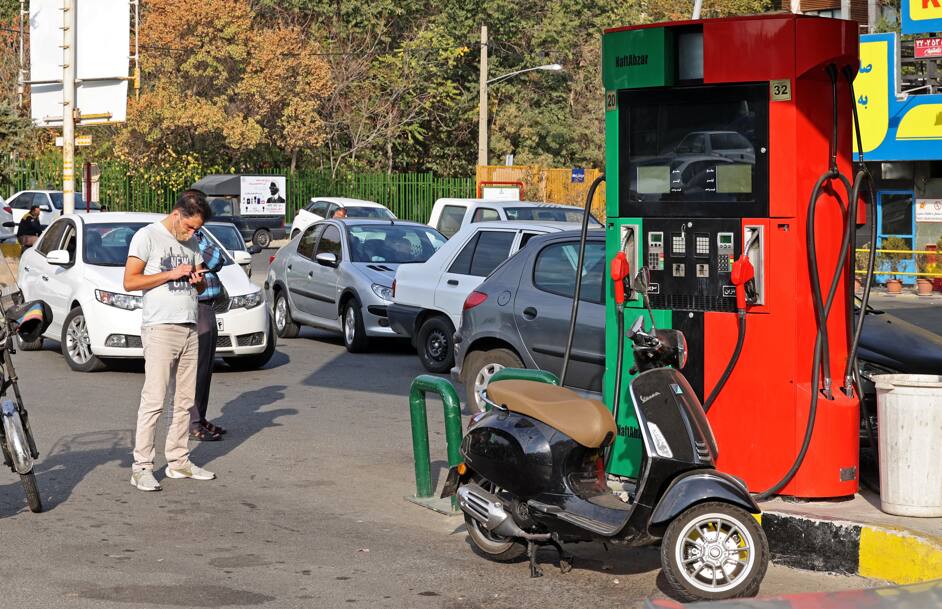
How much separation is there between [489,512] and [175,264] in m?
3.22

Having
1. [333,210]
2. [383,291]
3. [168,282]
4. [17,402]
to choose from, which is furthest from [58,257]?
[333,210]

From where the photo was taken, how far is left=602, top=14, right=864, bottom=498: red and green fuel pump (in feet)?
23.3

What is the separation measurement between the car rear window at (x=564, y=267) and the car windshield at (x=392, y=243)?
248 inches

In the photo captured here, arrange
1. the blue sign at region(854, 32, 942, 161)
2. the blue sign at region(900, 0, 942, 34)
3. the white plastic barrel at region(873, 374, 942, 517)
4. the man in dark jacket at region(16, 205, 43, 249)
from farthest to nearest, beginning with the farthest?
1. the blue sign at region(854, 32, 942, 161)
2. the man in dark jacket at region(16, 205, 43, 249)
3. the blue sign at region(900, 0, 942, 34)
4. the white plastic barrel at region(873, 374, 942, 517)

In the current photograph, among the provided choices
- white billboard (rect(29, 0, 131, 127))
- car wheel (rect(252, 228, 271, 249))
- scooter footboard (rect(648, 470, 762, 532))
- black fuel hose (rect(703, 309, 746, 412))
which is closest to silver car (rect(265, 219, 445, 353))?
white billboard (rect(29, 0, 131, 127))

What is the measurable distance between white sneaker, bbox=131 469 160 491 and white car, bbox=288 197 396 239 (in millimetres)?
26192

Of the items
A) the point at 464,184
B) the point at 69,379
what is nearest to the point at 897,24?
the point at 464,184

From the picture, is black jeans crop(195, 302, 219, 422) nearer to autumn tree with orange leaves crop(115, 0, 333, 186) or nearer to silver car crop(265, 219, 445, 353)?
silver car crop(265, 219, 445, 353)

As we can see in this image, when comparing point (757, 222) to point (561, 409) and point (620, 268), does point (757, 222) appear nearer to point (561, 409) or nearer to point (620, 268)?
point (620, 268)

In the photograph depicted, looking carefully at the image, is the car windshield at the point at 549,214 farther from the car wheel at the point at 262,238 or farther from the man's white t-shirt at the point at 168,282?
the car wheel at the point at 262,238

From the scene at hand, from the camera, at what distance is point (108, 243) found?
559 inches

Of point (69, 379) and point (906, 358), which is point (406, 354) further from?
point (906, 358)

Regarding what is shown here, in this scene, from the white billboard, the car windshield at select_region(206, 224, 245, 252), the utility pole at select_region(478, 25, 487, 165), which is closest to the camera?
the white billboard

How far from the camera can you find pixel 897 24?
3734 centimetres
